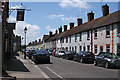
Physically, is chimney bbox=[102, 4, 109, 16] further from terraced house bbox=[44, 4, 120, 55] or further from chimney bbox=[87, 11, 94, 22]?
chimney bbox=[87, 11, 94, 22]

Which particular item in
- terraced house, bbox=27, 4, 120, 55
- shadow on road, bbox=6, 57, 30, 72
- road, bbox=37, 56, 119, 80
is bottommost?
road, bbox=37, 56, 119, 80

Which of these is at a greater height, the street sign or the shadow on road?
the street sign

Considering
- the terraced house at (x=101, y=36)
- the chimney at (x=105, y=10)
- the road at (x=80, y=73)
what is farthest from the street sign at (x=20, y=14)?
the chimney at (x=105, y=10)

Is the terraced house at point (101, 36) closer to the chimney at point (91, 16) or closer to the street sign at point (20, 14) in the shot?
the chimney at point (91, 16)

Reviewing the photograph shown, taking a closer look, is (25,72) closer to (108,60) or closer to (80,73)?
(80,73)

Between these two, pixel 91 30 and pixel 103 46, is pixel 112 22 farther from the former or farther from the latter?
pixel 91 30

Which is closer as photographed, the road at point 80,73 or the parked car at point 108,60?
the road at point 80,73

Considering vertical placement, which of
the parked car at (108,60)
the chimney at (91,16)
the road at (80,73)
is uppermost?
the chimney at (91,16)

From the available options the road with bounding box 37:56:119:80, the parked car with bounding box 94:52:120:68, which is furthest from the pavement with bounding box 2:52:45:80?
the parked car with bounding box 94:52:120:68

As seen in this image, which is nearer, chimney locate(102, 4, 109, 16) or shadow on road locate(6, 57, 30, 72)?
shadow on road locate(6, 57, 30, 72)

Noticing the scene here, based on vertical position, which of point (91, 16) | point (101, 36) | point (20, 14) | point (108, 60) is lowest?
point (108, 60)

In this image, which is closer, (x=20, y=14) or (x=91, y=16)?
(x=20, y=14)

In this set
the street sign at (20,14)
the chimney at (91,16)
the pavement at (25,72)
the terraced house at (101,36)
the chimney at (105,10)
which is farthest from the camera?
the chimney at (91,16)

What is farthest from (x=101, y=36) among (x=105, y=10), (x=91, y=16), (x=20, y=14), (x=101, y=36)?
(x=20, y=14)
